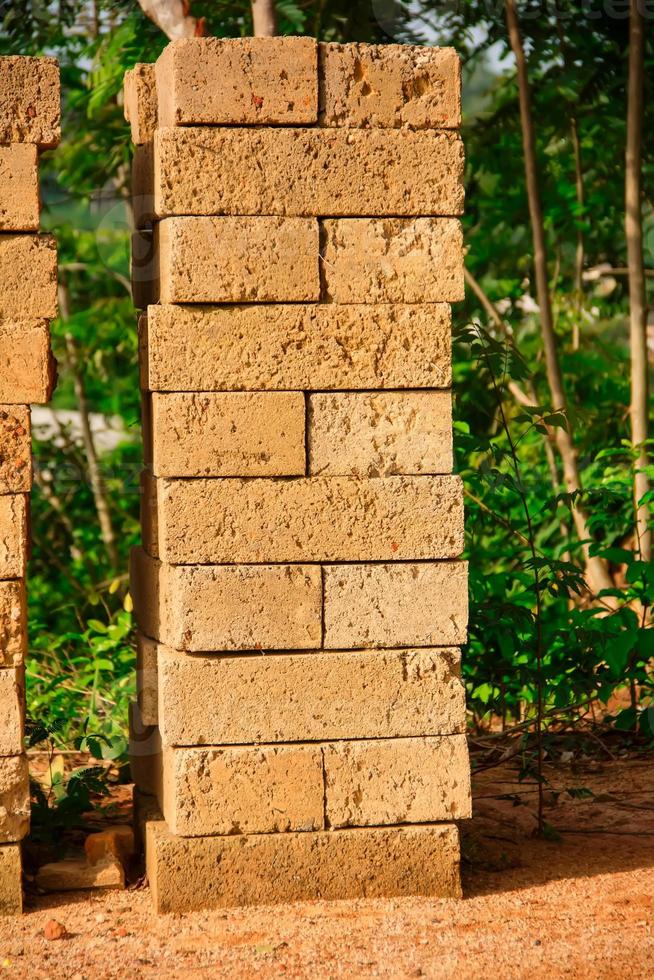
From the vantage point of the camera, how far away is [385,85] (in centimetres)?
449

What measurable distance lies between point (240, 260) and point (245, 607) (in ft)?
4.19

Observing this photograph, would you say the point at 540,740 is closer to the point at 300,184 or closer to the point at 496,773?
the point at 496,773

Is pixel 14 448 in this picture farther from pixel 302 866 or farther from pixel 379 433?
pixel 302 866

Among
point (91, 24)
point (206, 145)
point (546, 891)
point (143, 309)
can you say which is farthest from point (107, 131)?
point (546, 891)

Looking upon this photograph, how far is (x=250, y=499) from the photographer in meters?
4.50

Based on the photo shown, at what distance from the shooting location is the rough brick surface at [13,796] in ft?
14.8

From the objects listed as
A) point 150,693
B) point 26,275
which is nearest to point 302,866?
point 150,693

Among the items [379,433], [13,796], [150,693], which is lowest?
[13,796]

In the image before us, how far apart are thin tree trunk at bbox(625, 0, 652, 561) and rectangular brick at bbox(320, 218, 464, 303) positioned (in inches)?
132

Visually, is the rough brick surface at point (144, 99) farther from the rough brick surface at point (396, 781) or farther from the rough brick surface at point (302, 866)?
the rough brick surface at point (302, 866)

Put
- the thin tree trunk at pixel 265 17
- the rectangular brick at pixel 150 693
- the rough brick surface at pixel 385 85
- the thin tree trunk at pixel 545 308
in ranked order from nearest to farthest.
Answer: the rough brick surface at pixel 385 85, the rectangular brick at pixel 150 693, the thin tree trunk at pixel 265 17, the thin tree trunk at pixel 545 308

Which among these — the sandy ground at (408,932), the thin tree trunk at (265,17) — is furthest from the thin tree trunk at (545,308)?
the sandy ground at (408,932)

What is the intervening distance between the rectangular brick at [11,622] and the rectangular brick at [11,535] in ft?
0.17

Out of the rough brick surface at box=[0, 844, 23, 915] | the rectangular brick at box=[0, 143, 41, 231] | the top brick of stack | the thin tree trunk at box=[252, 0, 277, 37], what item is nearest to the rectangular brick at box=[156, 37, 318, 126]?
the top brick of stack
